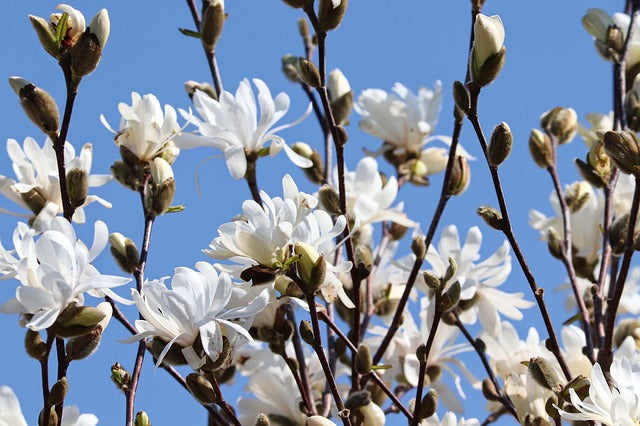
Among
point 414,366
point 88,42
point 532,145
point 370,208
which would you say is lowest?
point 414,366

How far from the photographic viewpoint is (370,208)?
1475mm

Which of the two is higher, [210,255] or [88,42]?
[88,42]

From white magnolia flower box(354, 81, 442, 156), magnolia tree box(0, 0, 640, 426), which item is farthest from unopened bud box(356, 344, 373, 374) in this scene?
white magnolia flower box(354, 81, 442, 156)

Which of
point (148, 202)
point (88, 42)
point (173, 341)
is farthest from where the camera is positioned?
point (148, 202)

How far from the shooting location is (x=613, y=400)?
3.05ft

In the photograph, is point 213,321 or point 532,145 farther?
point 532,145

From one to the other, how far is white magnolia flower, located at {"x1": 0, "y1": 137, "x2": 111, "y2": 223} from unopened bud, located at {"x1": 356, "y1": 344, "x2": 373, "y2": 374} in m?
0.39

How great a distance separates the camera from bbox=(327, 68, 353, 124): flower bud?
1506 mm

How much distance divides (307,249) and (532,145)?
1.98ft

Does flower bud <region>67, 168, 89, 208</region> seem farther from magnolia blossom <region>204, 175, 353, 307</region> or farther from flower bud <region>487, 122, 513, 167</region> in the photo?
flower bud <region>487, 122, 513, 167</region>

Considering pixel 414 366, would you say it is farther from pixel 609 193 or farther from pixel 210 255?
pixel 210 255

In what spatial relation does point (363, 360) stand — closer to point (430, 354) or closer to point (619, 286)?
point (619, 286)

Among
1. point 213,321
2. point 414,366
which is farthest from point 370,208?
point 213,321

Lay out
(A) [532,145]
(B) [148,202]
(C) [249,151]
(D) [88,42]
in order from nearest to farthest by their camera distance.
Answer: (D) [88,42]
(B) [148,202]
(C) [249,151]
(A) [532,145]
